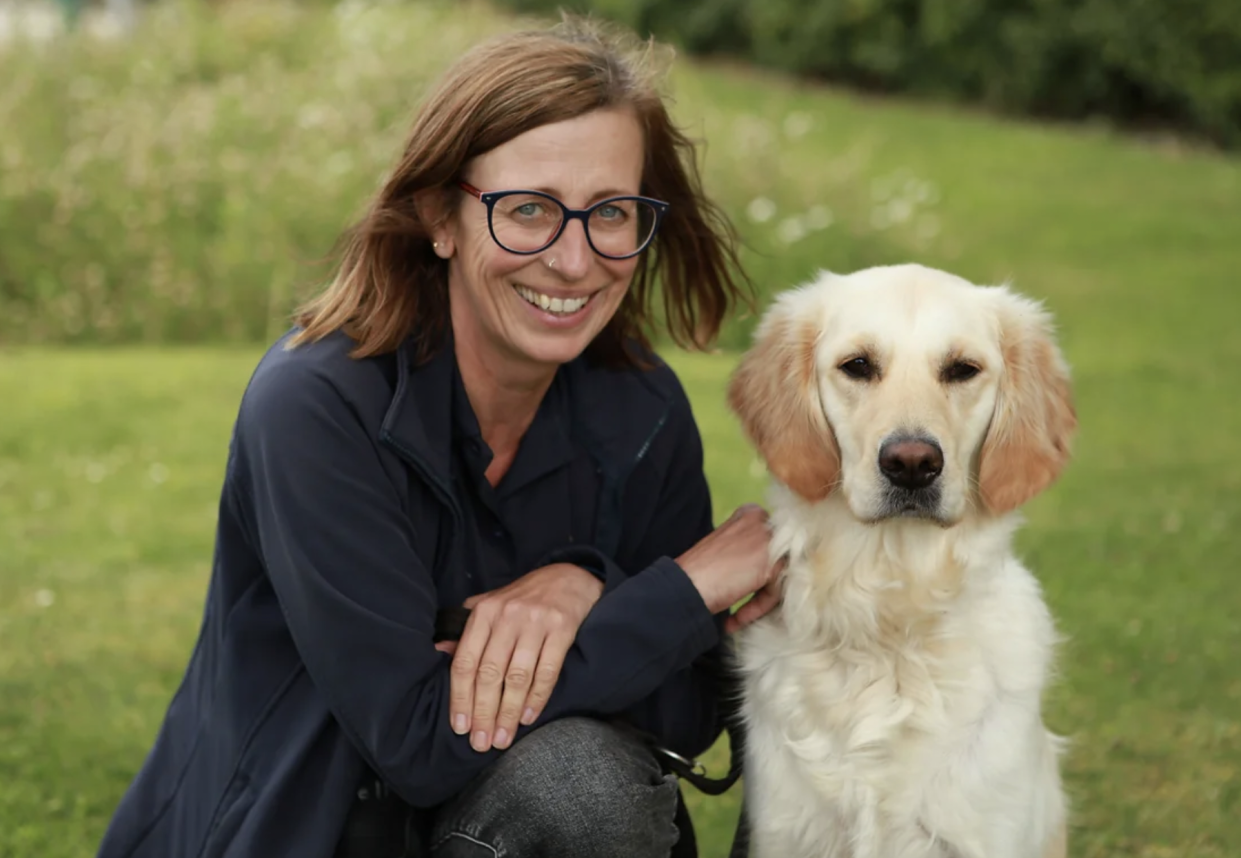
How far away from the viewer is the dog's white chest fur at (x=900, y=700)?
2.37 meters

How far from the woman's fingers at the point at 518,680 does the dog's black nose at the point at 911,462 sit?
0.58 meters

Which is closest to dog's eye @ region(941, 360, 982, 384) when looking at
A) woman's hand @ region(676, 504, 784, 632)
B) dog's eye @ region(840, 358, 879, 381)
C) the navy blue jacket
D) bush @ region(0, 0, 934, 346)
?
dog's eye @ region(840, 358, 879, 381)

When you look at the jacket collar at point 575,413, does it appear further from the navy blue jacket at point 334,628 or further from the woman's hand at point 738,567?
the woman's hand at point 738,567

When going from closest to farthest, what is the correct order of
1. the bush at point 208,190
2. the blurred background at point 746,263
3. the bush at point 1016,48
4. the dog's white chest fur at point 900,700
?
the dog's white chest fur at point 900,700 → the blurred background at point 746,263 → the bush at point 208,190 → the bush at point 1016,48

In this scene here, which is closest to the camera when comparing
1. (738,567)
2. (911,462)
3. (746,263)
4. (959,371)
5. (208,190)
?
(911,462)

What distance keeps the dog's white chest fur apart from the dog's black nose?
0.15 metres

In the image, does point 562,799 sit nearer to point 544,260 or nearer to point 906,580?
point 906,580

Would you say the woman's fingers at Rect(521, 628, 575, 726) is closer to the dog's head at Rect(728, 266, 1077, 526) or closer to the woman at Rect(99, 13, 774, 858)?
the woman at Rect(99, 13, 774, 858)

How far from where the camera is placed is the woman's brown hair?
94.6 inches

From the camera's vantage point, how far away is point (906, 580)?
96.4 inches

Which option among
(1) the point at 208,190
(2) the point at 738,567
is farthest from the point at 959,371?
(1) the point at 208,190

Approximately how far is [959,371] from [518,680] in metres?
0.82

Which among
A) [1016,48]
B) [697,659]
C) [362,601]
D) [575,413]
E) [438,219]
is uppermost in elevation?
[1016,48]

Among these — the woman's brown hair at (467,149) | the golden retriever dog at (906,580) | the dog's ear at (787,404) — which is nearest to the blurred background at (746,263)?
the woman's brown hair at (467,149)
